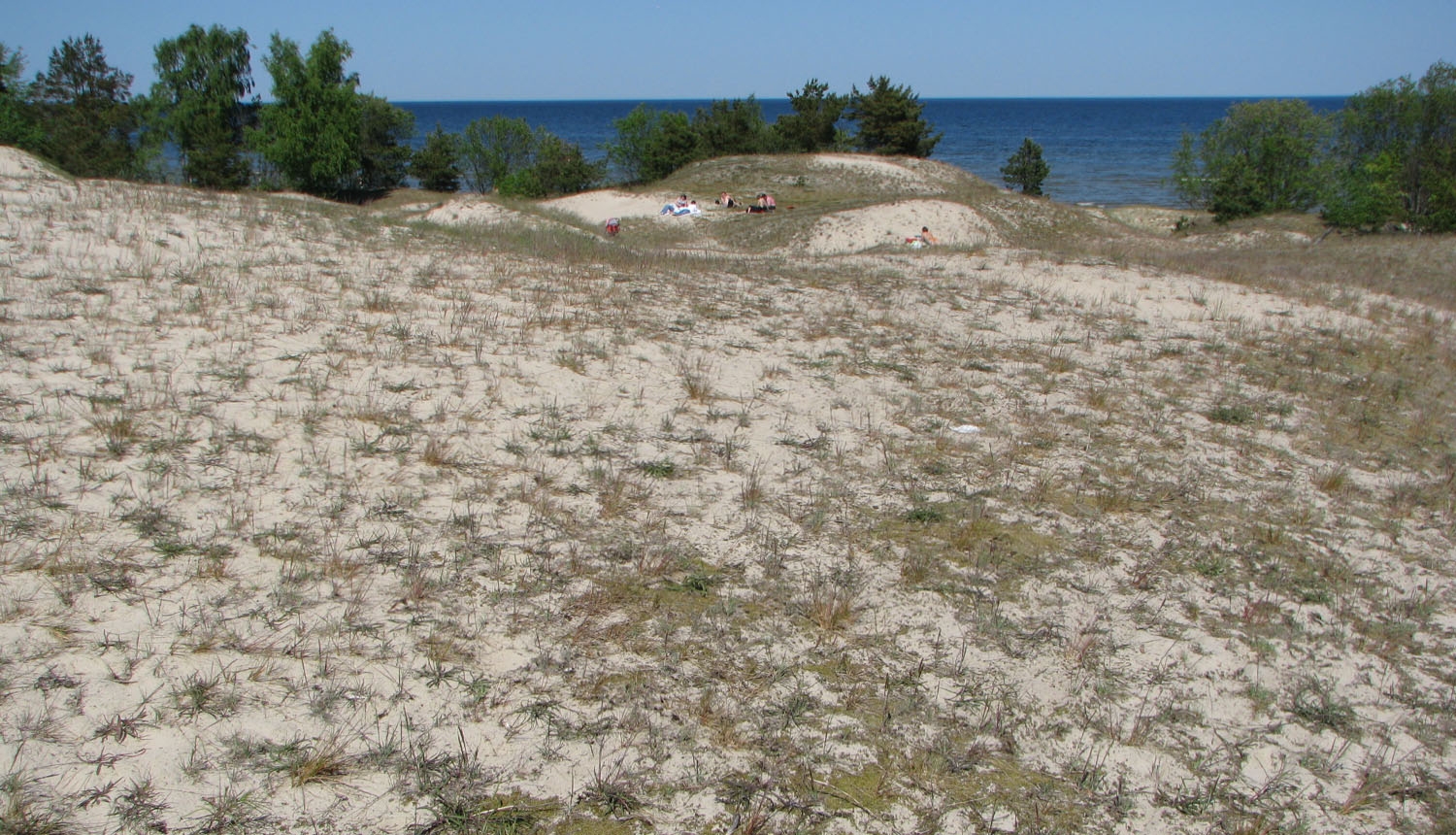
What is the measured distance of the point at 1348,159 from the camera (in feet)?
146

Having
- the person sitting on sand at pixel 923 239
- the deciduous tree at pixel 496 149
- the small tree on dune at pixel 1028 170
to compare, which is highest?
the deciduous tree at pixel 496 149

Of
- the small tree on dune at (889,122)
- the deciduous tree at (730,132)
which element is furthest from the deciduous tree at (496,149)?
the small tree on dune at (889,122)

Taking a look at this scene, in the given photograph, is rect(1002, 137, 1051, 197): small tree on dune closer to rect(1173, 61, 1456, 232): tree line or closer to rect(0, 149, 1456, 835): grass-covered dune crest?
rect(1173, 61, 1456, 232): tree line

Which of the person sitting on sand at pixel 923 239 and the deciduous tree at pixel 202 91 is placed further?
the deciduous tree at pixel 202 91

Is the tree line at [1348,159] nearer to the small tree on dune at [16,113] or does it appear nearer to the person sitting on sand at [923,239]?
the person sitting on sand at [923,239]

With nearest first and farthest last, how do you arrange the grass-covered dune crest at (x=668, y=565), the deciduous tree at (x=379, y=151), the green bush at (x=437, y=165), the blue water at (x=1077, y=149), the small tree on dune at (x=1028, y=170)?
the grass-covered dune crest at (x=668, y=565) → the small tree on dune at (x=1028, y=170) → the deciduous tree at (x=379, y=151) → the green bush at (x=437, y=165) → the blue water at (x=1077, y=149)

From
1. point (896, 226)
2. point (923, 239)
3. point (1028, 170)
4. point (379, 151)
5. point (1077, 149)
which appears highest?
point (1077, 149)

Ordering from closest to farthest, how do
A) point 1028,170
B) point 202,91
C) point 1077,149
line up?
point 1028,170, point 202,91, point 1077,149

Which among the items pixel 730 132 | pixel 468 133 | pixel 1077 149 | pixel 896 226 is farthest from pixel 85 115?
pixel 1077 149

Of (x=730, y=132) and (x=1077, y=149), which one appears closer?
(x=730, y=132)

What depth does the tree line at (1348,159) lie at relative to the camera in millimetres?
35406

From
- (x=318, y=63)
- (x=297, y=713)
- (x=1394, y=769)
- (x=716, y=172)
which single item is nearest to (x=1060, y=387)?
(x=1394, y=769)

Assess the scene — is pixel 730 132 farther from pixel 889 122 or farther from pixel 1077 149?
pixel 1077 149

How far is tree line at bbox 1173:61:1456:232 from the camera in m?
35.4
